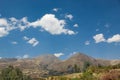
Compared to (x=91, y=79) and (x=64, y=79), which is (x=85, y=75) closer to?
(x=91, y=79)

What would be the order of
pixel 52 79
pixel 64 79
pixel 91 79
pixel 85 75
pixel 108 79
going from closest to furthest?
pixel 108 79 < pixel 91 79 < pixel 85 75 < pixel 64 79 < pixel 52 79

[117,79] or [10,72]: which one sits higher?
[10,72]

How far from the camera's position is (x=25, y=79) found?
18138 centimetres

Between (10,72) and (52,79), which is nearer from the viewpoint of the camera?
(52,79)

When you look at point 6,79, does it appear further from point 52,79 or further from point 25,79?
point 52,79

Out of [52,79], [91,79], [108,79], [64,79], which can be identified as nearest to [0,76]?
[52,79]

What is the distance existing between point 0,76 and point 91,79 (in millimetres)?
97057

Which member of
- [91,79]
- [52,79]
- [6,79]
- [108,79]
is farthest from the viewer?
[6,79]

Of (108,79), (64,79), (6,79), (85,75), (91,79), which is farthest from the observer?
(6,79)

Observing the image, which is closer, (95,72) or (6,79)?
(95,72)

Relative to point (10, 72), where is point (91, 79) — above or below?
below

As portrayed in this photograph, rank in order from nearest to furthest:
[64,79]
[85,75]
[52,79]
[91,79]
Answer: [91,79]
[85,75]
[64,79]
[52,79]

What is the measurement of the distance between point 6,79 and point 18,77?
25.4 ft

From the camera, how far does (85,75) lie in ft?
344
